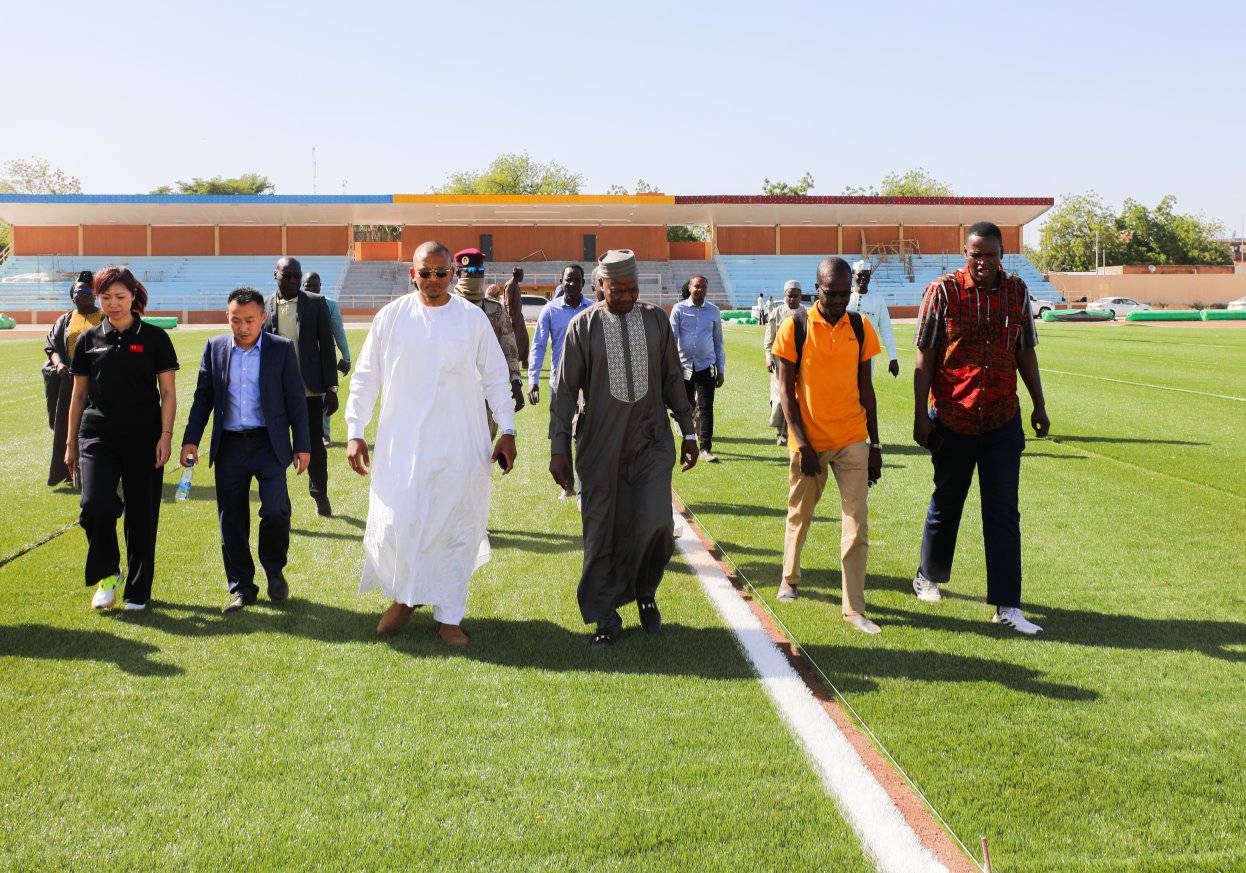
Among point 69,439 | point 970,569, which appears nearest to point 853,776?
point 970,569

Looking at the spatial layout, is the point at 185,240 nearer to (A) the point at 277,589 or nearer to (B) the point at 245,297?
(B) the point at 245,297

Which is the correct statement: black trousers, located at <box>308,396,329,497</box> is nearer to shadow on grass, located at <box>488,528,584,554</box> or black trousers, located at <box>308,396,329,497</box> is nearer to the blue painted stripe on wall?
shadow on grass, located at <box>488,528,584,554</box>

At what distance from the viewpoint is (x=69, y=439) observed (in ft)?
19.5

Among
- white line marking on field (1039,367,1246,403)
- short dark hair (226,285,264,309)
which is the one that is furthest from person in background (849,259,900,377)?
white line marking on field (1039,367,1246,403)

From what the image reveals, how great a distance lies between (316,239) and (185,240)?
7.40 metres

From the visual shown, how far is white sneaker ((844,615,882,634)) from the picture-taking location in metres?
5.25

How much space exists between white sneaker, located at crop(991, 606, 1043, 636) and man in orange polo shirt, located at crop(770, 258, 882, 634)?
0.67 meters

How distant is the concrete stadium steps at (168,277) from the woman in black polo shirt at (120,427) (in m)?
51.5

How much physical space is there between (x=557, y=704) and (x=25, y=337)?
4399cm

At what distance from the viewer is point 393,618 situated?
5383 mm

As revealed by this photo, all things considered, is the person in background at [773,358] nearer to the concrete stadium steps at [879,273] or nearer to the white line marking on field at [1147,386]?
the white line marking on field at [1147,386]

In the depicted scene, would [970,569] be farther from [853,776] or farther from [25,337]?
[25,337]

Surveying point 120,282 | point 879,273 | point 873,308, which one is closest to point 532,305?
point 879,273

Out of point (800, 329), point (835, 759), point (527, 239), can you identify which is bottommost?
point (835, 759)
